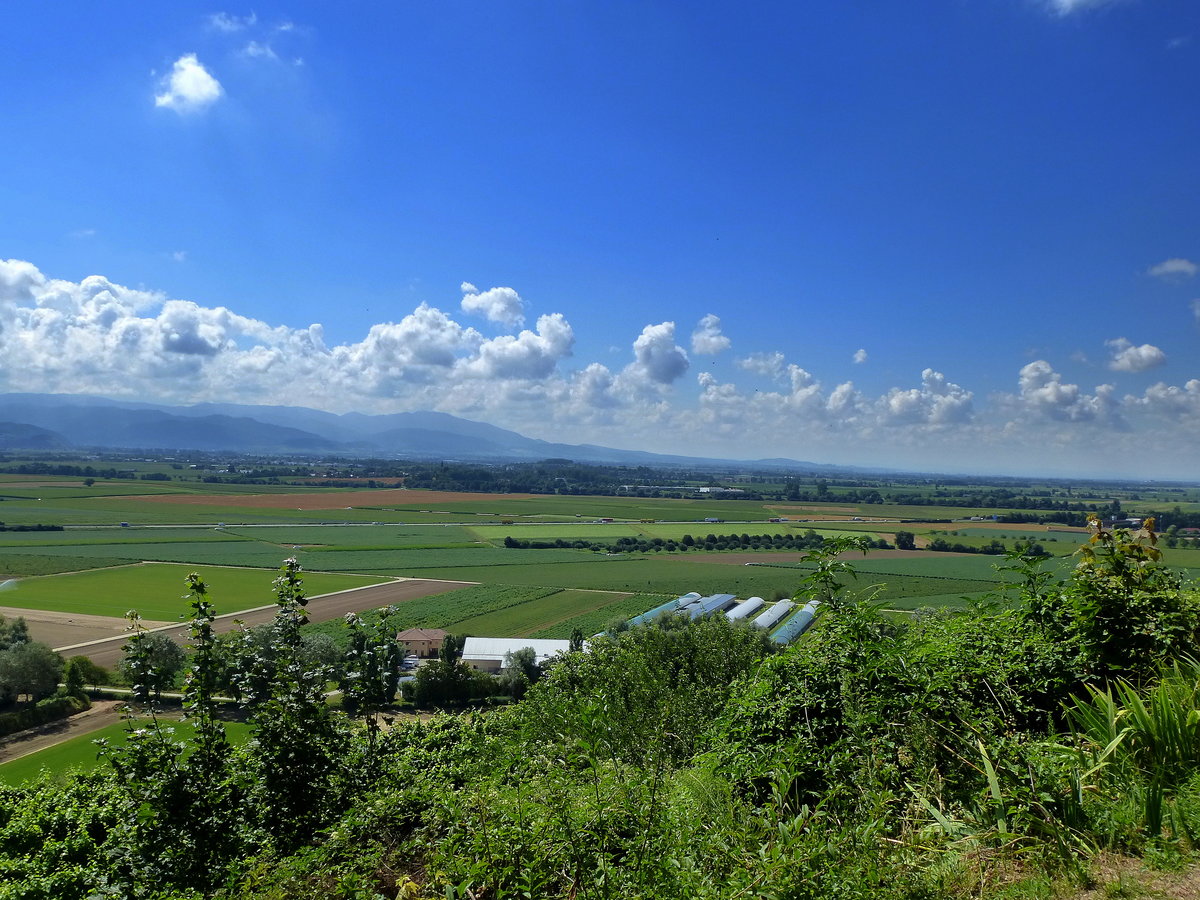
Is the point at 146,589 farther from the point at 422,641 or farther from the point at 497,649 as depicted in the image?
the point at 497,649

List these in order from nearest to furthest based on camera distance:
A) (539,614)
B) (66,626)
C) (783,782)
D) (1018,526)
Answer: (783,782)
(66,626)
(539,614)
(1018,526)

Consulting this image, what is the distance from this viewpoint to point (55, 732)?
29.1m

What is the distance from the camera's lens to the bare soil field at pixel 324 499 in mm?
117750

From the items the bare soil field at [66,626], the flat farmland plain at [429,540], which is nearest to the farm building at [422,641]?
the flat farmland plain at [429,540]

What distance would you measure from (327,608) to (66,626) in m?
15.7

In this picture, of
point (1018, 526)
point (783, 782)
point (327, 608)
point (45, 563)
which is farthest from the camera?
point (1018, 526)

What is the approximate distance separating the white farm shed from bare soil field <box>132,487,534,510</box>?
8712cm

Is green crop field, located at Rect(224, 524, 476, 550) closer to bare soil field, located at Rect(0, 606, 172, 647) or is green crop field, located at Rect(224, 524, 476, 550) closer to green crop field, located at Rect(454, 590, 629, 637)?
green crop field, located at Rect(454, 590, 629, 637)

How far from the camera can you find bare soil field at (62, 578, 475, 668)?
3797 centimetres

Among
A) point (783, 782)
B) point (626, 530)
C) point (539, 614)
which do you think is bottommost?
point (539, 614)

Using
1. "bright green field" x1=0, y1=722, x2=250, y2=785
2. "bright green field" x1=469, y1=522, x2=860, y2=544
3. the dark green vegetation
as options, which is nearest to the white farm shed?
"bright green field" x1=0, y1=722, x2=250, y2=785

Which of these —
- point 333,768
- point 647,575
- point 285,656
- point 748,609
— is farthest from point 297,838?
point 647,575

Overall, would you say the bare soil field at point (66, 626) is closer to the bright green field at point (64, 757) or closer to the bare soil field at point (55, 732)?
the bare soil field at point (55, 732)

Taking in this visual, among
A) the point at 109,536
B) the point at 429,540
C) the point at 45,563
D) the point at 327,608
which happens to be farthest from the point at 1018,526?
the point at 109,536
